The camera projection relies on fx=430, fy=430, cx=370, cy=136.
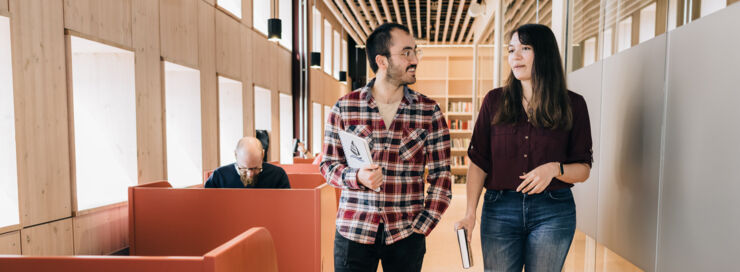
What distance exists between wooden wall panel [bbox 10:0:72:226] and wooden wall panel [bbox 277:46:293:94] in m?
4.97

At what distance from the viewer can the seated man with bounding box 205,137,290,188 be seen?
3.27 metres

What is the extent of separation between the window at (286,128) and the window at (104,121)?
4.61 meters

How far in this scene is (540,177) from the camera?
149 centimetres

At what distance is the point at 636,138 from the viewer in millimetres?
1722

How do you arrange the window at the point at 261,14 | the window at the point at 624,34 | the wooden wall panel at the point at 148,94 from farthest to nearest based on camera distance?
the window at the point at 261,14 < the wooden wall panel at the point at 148,94 < the window at the point at 624,34

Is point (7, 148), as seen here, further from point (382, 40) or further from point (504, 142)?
point (504, 142)

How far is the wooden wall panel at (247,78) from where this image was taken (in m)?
6.25

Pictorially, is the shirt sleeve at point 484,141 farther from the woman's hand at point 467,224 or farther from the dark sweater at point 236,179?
the dark sweater at point 236,179

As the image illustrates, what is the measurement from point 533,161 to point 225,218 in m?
2.08

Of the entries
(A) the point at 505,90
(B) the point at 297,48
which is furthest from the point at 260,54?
(A) the point at 505,90

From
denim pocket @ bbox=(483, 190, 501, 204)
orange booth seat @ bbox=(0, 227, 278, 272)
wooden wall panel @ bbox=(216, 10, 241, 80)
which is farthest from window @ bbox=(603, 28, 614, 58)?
wooden wall panel @ bbox=(216, 10, 241, 80)

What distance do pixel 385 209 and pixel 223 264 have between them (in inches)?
21.9

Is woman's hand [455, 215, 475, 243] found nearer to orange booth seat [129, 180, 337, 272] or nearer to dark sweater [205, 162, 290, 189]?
orange booth seat [129, 180, 337, 272]

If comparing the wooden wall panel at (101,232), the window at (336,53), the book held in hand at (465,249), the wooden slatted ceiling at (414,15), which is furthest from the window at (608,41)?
the window at (336,53)
